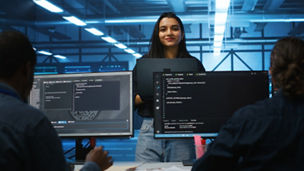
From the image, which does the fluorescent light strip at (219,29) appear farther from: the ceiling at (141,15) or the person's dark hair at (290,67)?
the person's dark hair at (290,67)

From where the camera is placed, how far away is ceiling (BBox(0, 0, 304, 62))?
7.76 m

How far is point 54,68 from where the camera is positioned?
1089 cm

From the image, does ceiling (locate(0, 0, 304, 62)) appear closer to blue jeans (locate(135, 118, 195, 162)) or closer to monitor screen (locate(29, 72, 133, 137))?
monitor screen (locate(29, 72, 133, 137))

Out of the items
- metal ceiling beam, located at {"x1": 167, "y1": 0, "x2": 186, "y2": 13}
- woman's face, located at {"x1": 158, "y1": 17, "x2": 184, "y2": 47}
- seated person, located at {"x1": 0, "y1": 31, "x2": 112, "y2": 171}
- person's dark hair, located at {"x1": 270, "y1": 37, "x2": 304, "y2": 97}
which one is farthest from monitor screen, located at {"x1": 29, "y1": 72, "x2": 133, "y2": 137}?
metal ceiling beam, located at {"x1": 167, "y1": 0, "x2": 186, "y2": 13}

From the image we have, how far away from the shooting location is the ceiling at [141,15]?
7.76 meters

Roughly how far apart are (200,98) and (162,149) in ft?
1.14

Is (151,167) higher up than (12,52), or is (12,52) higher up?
(12,52)

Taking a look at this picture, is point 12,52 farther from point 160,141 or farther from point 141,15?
point 141,15

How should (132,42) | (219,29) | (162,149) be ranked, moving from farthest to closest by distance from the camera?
(132,42)
(219,29)
(162,149)

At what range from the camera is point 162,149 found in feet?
5.45

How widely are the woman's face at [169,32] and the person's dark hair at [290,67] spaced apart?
1.02 metres

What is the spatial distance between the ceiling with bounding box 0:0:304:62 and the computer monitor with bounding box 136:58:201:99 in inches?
192

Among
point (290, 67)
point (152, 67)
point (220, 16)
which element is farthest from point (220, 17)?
point (290, 67)

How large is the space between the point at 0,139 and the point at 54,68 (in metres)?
10.6
